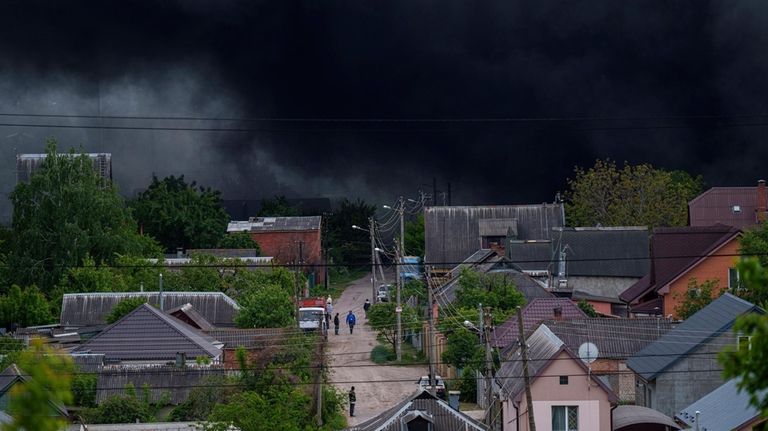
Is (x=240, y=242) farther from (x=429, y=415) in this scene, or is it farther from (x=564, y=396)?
(x=564, y=396)

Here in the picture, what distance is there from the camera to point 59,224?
192 ft

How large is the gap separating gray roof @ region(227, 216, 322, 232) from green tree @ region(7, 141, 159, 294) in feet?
45.5

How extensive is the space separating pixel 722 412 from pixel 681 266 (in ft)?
77.6

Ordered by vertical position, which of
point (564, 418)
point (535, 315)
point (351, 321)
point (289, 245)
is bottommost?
point (564, 418)

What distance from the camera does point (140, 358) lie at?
117 feet

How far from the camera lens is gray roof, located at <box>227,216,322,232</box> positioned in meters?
72.2

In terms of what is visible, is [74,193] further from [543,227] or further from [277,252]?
[543,227]

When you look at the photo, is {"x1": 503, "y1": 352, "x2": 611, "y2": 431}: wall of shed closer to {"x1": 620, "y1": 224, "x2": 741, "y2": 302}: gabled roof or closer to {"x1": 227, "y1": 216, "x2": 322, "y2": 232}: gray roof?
{"x1": 620, "y1": 224, "x2": 741, "y2": 302}: gabled roof

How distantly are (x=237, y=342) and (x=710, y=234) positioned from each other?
804 inches

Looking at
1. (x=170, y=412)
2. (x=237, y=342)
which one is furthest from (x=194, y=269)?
(x=170, y=412)

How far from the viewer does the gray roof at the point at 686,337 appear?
102 feet

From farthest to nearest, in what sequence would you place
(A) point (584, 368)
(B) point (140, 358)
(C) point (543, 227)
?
(C) point (543, 227) → (B) point (140, 358) → (A) point (584, 368)

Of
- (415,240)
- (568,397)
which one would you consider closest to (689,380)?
(568,397)

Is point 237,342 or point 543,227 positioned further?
point 543,227
